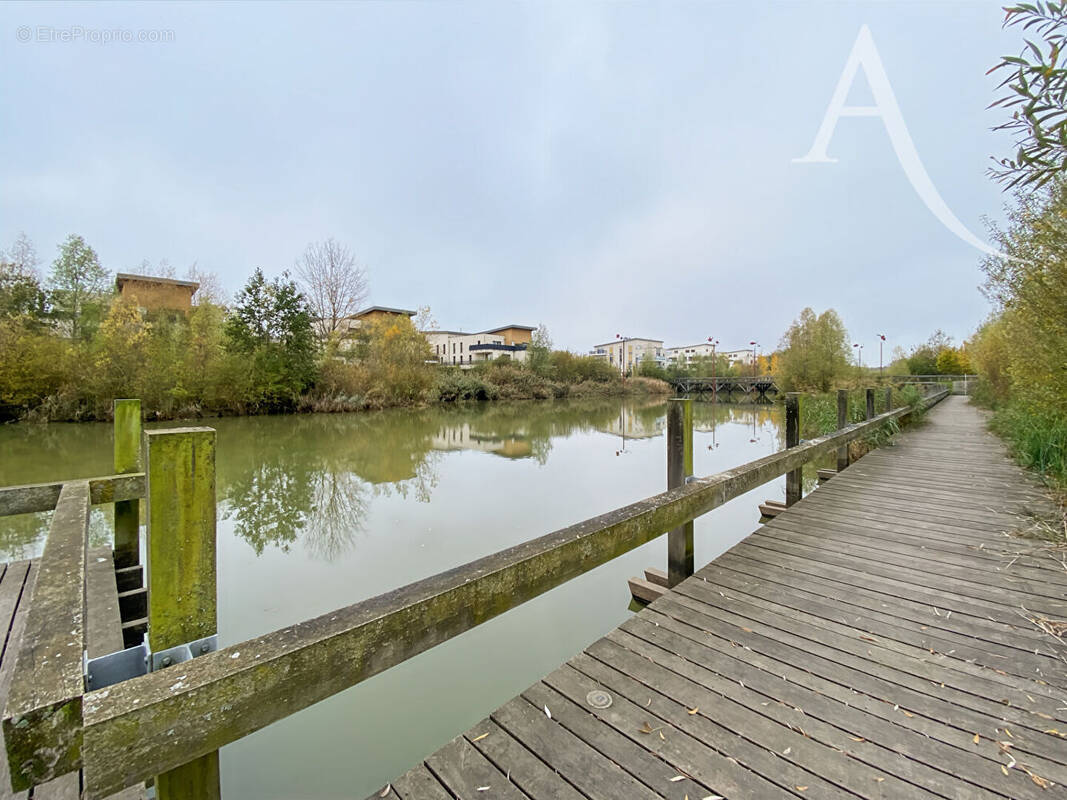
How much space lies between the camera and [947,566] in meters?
2.44

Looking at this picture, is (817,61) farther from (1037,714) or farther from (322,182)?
A: (322,182)

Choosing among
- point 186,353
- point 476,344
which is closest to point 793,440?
point 186,353

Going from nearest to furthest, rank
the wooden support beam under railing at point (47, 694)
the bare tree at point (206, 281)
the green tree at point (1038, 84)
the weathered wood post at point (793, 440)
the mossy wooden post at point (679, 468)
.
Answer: the wooden support beam under railing at point (47, 694), the green tree at point (1038, 84), the mossy wooden post at point (679, 468), the weathered wood post at point (793, 440), the bare tree at point (206, 281)

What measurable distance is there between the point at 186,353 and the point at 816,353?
25633 mm

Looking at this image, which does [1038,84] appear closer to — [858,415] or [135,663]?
[135,663]

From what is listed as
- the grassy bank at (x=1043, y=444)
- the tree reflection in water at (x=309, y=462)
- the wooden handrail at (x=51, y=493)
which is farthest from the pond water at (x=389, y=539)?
the grassy bank at (x=1043, y=444)

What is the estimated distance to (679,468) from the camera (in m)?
2.54

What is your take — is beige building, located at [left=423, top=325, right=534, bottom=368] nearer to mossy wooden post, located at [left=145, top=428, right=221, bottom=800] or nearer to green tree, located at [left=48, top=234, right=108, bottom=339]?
green tree, located at [left=48, top=234, right=108, bottom=339]

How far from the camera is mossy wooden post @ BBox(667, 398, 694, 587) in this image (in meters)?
2.52

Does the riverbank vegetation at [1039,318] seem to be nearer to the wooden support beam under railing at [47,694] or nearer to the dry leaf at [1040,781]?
the dry leaf at [1040,781]

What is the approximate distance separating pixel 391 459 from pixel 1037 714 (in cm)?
842

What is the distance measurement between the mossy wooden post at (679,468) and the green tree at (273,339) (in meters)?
16.0

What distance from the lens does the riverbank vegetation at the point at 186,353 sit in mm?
11828

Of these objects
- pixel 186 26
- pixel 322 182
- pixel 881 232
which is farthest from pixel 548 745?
pixel 322 182
